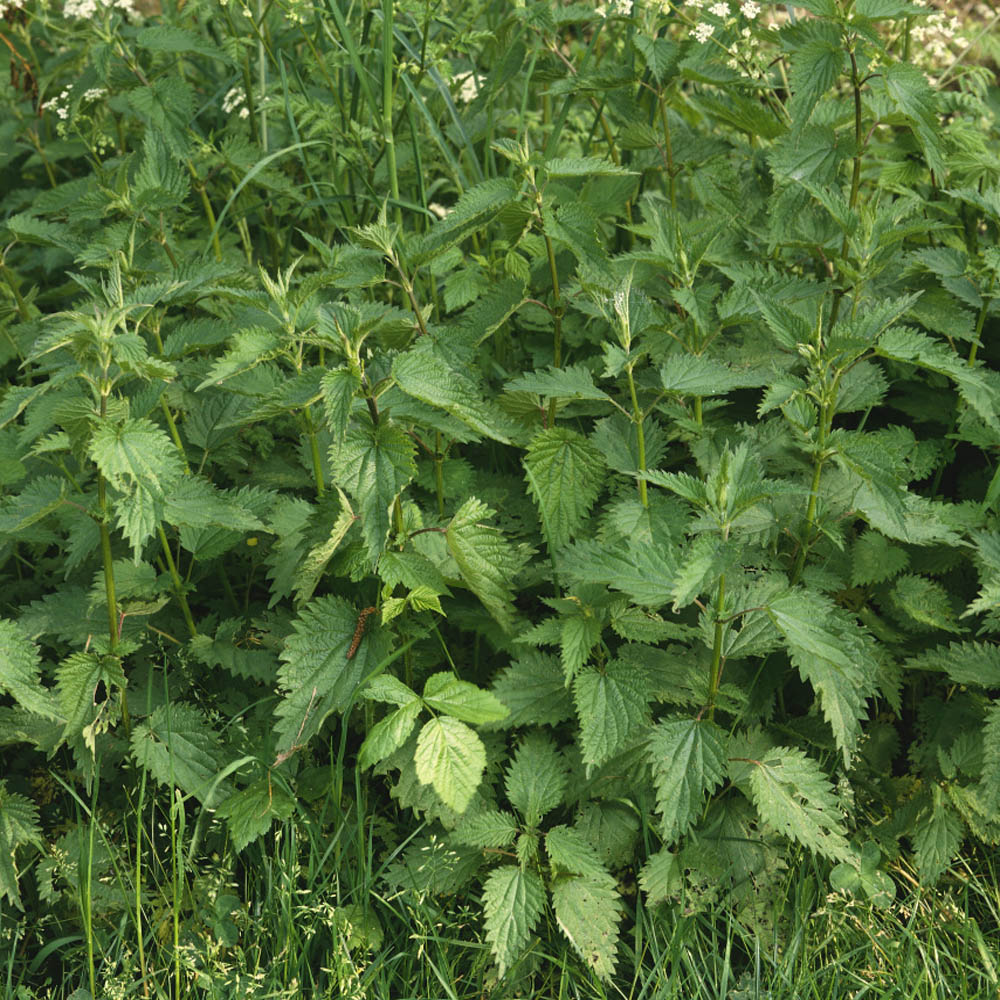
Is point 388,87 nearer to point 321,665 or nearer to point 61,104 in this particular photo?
point 321,665

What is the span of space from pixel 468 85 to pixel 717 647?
2080 millimetres

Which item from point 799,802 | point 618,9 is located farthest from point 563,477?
point 618,9

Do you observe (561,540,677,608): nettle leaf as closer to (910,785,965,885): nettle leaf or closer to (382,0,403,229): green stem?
(910,785,965,885): nettle leaf

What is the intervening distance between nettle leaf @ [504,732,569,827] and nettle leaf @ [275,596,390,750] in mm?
331

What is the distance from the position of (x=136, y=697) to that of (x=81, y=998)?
554mm

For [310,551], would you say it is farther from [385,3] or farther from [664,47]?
[664,47]

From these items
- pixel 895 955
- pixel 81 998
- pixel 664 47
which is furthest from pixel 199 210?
pixel 895 955

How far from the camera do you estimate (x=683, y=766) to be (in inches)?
74.0

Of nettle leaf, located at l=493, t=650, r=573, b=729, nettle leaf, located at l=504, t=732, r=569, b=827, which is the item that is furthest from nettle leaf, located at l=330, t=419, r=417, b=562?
nettle leaf, located at l=504, t=732, r=569, b=827

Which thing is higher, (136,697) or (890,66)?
(890,66)

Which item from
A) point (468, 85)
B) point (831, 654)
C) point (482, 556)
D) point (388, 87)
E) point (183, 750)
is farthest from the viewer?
point (468, 85)

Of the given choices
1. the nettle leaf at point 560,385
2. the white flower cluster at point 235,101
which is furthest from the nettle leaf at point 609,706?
the white flower cluster at point 235,101

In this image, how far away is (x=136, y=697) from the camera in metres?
2.24

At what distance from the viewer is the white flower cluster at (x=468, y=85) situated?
10.1 feet
